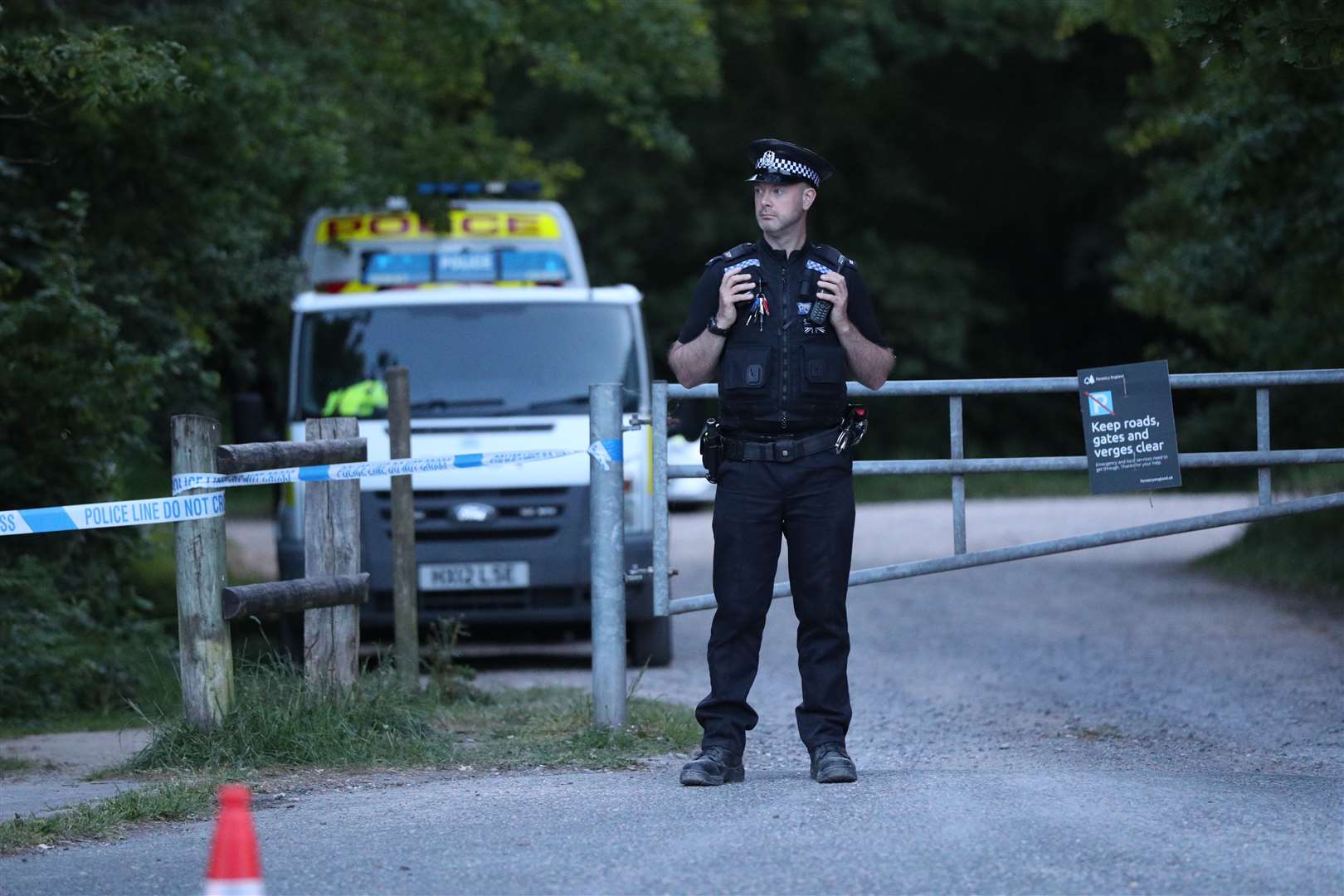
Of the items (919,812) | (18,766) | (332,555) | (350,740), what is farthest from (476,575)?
(919,812)

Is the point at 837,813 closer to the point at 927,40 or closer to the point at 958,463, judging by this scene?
the point at 958,463

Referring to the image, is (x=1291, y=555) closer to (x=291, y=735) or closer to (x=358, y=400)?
(x=358, y=400)

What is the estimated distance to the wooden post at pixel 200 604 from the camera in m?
7.14

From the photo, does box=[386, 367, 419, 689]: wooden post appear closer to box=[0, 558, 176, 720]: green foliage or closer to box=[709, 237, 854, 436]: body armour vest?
box=[0, 558, 176, 720]: green foliage

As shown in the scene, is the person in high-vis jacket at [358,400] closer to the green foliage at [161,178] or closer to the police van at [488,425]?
the police van at [488,425]

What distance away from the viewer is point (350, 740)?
7246 mm

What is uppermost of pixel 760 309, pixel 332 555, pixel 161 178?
pixel 161 178

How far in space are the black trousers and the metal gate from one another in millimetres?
734

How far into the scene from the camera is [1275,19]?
7.11 m

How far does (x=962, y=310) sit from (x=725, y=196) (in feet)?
15.5

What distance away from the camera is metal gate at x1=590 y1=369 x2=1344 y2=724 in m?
7.20

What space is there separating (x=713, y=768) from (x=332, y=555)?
2.45 metres

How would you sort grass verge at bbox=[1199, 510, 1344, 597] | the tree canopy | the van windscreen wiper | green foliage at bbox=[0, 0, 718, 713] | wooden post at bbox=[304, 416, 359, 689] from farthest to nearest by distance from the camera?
grass verge at bbox=[1199, 510, 1344, 597], the van windscreen wiper, the tree canopy, green foliage at bbox=[0, 0, 718, 713], wooden post at bbox=[304, 416, 359, 689]

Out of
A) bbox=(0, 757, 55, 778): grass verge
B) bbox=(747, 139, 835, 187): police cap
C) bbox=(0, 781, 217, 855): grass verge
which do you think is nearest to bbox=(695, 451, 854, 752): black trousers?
bbox=(747, 139, 835, 187): police cap
